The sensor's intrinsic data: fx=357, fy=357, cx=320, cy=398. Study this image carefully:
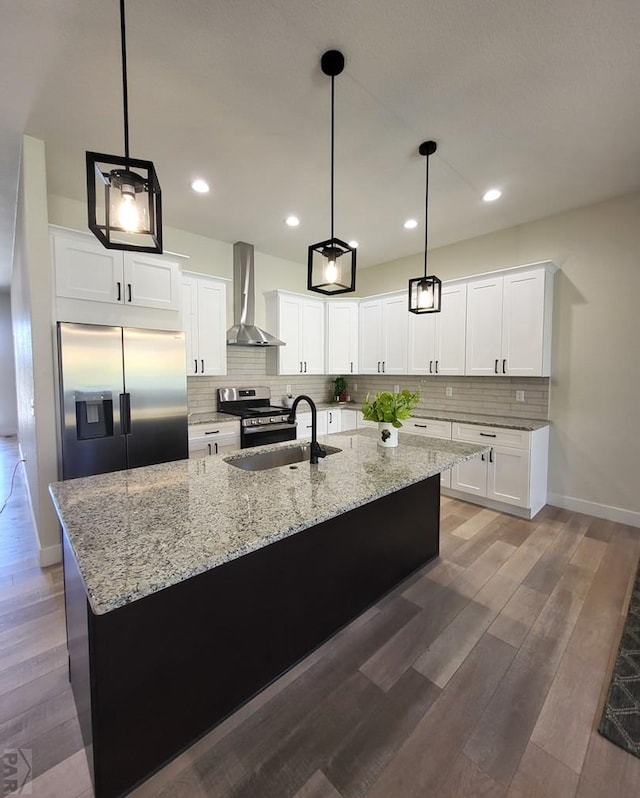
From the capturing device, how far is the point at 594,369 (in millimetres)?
3578

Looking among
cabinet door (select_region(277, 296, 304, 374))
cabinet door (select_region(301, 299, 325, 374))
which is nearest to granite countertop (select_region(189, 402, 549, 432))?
cabinet door (select_region(277, 296, 304, 374))

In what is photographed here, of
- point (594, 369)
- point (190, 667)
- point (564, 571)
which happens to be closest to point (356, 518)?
point (190, 667)

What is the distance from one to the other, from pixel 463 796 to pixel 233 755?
2.80ft

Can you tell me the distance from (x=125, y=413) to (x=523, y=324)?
388 cm

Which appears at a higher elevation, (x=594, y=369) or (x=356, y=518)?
(x=594, y=369)

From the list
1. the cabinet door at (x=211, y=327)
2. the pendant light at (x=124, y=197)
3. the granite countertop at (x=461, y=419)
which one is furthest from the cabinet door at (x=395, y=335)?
the pendant light at (x=124, y=197)

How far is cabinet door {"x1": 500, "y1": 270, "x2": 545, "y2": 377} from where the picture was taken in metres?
3.58

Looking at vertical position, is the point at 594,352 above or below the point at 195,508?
above

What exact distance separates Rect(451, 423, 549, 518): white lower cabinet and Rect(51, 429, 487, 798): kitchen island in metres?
1.82

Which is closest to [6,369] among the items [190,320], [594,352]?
[190,320]

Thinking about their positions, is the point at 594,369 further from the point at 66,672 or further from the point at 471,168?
the point at 66,672

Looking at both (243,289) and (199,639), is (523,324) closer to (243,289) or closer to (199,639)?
(243,289)

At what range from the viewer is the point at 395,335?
4.86 metres

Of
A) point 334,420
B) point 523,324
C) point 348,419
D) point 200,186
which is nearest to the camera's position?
point 200,186
